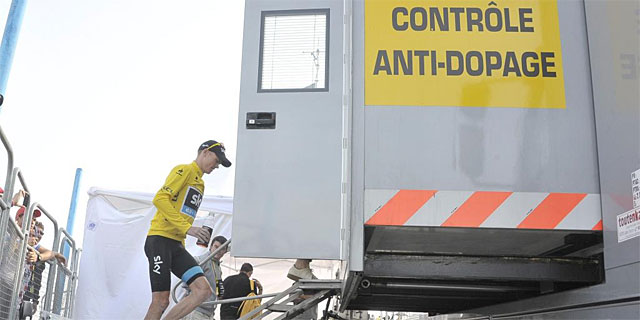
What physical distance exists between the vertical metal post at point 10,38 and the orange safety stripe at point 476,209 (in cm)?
707

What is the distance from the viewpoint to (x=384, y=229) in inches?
113

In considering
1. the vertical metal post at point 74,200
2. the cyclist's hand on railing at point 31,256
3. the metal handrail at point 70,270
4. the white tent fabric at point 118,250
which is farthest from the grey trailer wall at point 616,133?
the vertical metal post at point 74,200

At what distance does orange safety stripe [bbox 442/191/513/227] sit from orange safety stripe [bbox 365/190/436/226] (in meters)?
0.15

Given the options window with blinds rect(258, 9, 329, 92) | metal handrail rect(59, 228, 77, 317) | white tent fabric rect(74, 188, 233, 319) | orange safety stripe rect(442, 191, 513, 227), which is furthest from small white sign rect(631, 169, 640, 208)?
white tent fabric rect(74, 188, 233, 319)

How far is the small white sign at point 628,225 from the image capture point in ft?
7.86

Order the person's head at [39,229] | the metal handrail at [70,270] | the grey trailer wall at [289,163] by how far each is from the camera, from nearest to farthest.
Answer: the grey trailer wall at [289,163], the person's head at [39,229], the metal handrail at [70,270]

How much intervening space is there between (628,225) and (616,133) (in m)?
0.41

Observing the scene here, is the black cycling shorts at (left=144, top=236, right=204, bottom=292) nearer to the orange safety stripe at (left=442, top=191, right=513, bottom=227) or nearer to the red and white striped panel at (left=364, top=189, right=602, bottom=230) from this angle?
the red and white striped panel at (left=364, top=189, right=602, bottom=230)

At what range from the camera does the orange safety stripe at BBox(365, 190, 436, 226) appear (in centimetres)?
275

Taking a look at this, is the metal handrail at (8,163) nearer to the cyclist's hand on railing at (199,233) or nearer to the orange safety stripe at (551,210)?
the cyclist's hand on railing at (199,233)

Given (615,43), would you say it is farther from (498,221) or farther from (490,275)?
(490,275)

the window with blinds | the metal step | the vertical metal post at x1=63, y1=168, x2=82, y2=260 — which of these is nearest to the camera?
the window with blinds

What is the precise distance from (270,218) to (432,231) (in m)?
1.02

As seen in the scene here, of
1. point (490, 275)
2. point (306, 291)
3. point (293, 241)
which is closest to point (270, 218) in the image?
point (293, 241)
